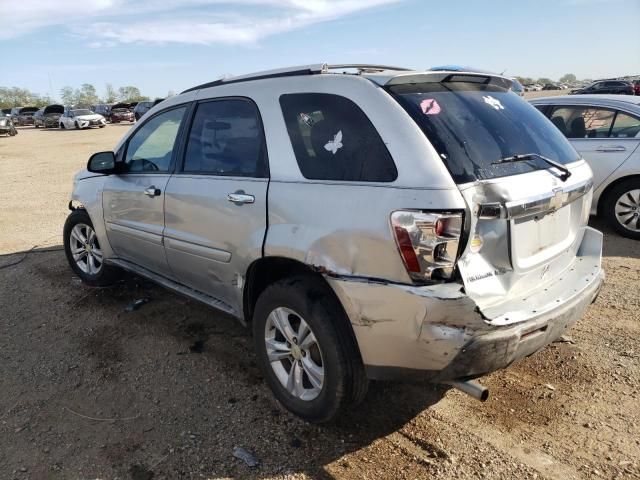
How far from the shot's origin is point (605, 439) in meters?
2.68

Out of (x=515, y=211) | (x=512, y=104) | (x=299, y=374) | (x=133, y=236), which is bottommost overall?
(x=299, y=374)

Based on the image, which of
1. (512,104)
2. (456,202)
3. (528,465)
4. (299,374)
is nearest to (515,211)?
(456,202)

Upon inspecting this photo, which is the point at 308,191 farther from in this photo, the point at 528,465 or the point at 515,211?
the point at 528,465

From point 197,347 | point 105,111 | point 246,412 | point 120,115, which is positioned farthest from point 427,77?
point 105,111

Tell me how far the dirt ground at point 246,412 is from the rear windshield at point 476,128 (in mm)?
1416

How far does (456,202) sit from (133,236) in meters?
2.87

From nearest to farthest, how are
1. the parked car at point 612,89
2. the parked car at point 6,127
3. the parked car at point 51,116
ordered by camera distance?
the parked car at point 612,89, the parked car at point 6,127, the parked car at point 51,116

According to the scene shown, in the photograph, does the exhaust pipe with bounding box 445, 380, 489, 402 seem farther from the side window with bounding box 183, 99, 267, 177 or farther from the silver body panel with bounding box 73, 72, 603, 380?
the side window with bounding box 183, 99, 267, 177

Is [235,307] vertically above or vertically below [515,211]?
below

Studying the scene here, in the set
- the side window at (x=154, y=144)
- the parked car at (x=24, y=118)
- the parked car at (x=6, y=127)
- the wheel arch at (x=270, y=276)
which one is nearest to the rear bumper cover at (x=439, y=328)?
the wheel arch at (x=270, y=276)

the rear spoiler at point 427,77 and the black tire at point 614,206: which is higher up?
the rear spoiler at point 427,77

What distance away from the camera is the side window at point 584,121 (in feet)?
20.8

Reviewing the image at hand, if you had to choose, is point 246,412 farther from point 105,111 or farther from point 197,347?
point 105,111

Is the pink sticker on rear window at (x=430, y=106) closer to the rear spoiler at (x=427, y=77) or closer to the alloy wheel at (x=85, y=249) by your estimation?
the rear spoiler at (x=427, y=77)
